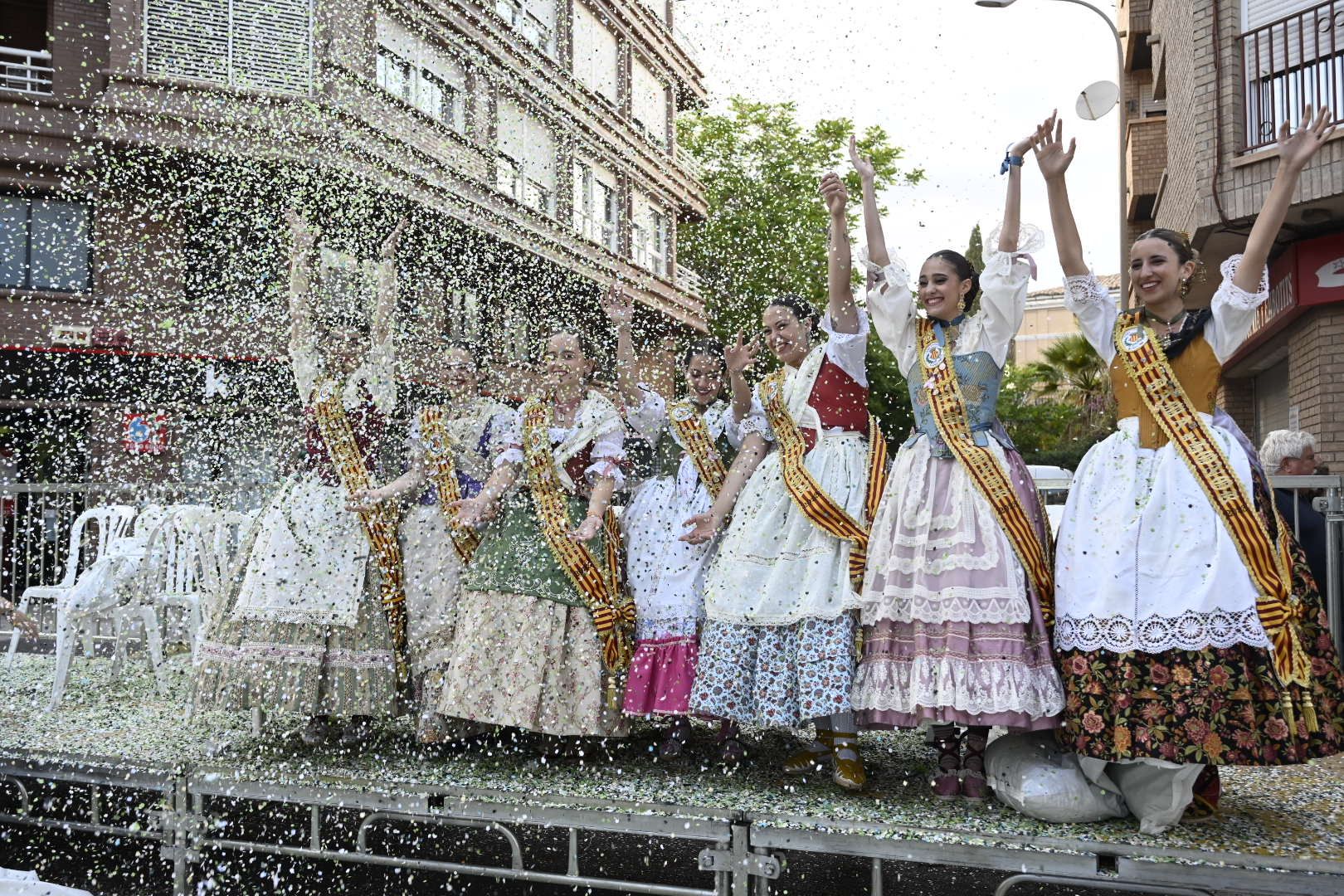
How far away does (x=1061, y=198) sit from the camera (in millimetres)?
3668

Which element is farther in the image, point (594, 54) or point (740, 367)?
point (594, 54)

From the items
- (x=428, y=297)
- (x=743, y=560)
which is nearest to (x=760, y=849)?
(x=743, y=560)

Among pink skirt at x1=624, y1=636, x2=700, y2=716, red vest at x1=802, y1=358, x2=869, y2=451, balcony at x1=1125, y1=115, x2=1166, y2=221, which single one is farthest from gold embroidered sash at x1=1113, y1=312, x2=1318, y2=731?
balcony at x1=1125, y1=115, x2=1166, y2=221

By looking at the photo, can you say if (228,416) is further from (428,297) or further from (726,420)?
(726,420)

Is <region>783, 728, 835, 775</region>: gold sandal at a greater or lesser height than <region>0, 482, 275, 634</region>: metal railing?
lesser

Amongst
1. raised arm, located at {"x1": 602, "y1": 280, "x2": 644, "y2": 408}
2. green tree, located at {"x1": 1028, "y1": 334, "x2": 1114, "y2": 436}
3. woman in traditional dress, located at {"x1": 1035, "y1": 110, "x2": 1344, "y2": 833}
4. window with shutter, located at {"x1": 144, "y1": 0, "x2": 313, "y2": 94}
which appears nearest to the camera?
woman in traditional dress, located at {"x1": 1035, "y1": 110, "x2": 1344, "y2": 833}

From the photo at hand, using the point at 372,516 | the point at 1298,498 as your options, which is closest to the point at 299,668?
the point at 372,516

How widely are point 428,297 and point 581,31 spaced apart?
9.45ft

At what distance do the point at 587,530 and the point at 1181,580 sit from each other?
2.13 metres

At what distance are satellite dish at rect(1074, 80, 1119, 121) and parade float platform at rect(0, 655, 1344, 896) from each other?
3129mm

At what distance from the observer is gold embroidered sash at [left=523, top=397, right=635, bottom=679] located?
4.24m

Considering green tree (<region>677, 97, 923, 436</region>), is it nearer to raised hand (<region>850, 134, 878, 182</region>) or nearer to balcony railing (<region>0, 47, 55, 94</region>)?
raised hand (<region>850, 134, 878, 182</region>)

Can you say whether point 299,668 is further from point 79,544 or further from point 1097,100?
point 1097,100

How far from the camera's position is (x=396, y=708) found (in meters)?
4.52
